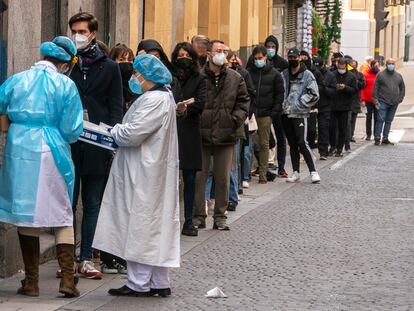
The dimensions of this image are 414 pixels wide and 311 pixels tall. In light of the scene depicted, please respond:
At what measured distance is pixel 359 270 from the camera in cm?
1161

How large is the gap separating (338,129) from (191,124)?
12.8 metres

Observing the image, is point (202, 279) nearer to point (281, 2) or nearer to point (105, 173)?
point (105, 173)

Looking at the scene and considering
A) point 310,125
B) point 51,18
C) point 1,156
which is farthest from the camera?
point 310,125

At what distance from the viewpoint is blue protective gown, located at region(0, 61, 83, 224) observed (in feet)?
Result: 31.8

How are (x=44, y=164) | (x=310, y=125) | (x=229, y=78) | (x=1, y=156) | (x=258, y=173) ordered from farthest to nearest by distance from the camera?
(x=310, y=125), (x=258, y=173), (x=229, y=78), (x=1, y=156), (x=44, y=164)

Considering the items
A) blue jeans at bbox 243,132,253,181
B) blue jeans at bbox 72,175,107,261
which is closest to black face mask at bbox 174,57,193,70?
blue jeans at bbox 72,175,107,261

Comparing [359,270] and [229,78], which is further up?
[229,78]

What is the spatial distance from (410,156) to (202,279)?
1594cm

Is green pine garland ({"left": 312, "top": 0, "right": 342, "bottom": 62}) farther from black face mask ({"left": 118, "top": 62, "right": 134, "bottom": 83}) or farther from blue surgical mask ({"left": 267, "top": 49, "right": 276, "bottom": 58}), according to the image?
black face mask ({"left": 118, "top": 62, "right": 134, "bottom": 83})

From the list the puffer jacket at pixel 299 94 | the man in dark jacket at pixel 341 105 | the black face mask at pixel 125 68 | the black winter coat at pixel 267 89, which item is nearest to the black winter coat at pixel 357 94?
the man in dark jacket at pixel 341 105

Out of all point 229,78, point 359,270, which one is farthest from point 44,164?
point 229,78

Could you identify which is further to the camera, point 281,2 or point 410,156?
point 281,2

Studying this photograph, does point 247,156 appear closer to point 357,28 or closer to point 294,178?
point 294,178

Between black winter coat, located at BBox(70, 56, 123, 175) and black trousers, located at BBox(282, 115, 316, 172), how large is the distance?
8807 millimetres
